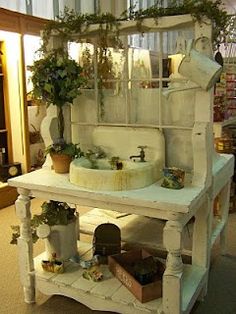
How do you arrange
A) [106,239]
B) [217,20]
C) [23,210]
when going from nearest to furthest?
[217,20] → [23,210] → [106,239]

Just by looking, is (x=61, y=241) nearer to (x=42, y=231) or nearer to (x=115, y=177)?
(x=42, y=231)

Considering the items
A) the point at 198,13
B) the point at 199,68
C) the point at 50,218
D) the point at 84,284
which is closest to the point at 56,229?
the point at 50,218

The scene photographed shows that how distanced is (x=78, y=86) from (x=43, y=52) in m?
0.29

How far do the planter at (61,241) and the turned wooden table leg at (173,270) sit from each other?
65cm

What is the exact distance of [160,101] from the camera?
1.82 metres

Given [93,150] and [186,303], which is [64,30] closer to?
[93,150]

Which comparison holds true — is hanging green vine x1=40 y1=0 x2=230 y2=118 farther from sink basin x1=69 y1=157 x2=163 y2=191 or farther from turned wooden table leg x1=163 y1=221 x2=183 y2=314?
turned wooden table leg x1=163 y1=221 x2=183 y2=314

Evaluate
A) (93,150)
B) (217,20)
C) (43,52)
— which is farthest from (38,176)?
(217,20)

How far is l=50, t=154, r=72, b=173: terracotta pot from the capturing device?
6.24 ft

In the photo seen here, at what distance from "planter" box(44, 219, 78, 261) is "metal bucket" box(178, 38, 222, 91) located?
1.01 meters

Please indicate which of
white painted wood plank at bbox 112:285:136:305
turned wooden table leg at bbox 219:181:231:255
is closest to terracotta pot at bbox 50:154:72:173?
white painted wood plank at bbox 112:285:136:305

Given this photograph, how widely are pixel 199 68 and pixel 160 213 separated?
2.11 ft

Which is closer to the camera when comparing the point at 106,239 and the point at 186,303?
the point at 186,303

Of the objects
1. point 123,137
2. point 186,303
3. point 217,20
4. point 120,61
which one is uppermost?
point 217,20
